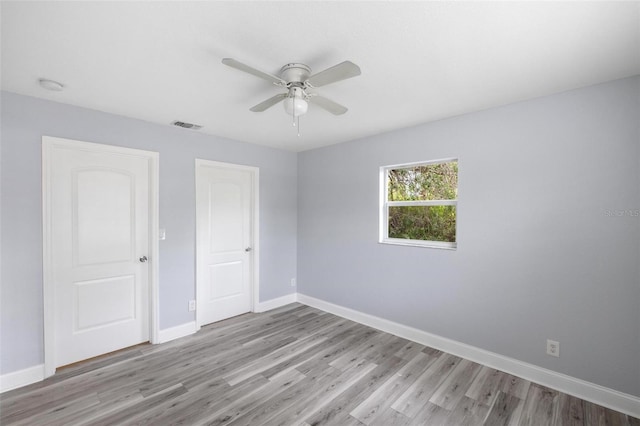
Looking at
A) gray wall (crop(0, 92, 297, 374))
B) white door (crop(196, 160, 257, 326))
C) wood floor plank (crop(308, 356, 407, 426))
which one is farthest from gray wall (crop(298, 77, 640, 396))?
white door (crop(196, 160, 257, 326))

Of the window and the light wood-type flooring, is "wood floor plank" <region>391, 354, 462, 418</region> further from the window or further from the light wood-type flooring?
the window

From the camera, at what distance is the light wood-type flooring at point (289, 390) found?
2.02 m

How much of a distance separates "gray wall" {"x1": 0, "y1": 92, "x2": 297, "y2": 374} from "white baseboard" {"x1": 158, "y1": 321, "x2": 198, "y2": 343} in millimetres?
55

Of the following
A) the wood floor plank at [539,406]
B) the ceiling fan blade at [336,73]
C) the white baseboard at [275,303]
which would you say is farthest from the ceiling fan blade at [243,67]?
the white baseboard at [275,303]

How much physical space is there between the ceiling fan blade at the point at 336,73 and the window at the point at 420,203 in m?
1.84

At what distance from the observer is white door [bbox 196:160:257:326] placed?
3629mm

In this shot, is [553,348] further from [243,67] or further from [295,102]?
[243,67]

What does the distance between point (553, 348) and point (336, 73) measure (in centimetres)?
275

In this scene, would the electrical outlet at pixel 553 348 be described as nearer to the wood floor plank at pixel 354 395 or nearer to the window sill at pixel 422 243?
the window sill at pixel 422 243

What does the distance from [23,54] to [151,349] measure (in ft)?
9.00

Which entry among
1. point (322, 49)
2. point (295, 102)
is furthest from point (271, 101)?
point (322, 49)

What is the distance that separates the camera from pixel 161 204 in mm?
3205

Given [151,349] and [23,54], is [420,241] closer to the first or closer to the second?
[151,349]

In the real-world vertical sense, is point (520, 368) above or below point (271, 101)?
below
